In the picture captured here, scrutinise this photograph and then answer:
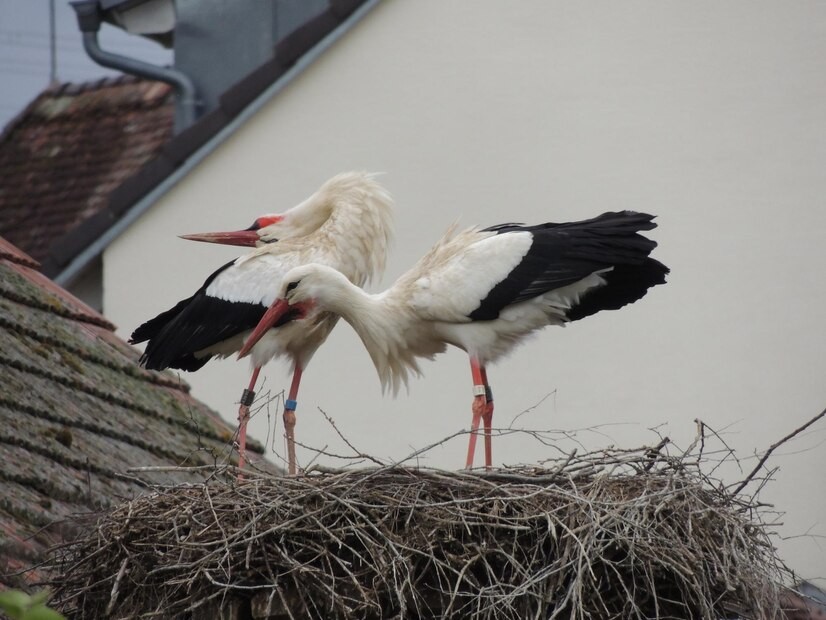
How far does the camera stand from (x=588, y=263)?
20.1ft

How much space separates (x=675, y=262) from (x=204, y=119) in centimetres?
331

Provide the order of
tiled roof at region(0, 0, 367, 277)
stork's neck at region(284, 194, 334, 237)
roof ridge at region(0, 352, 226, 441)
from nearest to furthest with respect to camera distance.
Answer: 1. roof ridge at region(0, 352, 226, 441)
2. stork's neck at region(284, 194, 334, 237)
3. tiled roof at region(0, 0, 367, 277)

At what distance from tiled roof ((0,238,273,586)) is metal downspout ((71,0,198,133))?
5.92m

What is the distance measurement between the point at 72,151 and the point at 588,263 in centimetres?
965

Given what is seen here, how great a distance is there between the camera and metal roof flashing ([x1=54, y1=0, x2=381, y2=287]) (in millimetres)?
11305

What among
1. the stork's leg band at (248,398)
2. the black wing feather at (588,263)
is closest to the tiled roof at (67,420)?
the stork's leg band at (248,398)

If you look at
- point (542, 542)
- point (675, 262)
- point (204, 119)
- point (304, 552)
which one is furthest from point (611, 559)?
point (204, 119)

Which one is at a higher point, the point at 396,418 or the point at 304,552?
the point at 304,552

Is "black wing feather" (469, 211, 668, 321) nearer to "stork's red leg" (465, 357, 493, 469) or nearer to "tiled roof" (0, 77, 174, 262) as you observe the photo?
"stork's red leg" (465, 357, 493, 469)

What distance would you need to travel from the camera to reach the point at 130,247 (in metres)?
11.9

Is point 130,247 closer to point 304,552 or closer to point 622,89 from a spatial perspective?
point 622,89

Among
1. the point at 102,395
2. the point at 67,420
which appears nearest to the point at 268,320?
the point at 102,395

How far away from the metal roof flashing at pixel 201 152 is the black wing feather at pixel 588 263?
16.9ft

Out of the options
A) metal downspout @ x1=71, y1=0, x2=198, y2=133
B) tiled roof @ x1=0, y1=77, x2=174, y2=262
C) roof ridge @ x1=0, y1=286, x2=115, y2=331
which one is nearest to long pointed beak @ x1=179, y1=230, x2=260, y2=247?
roof ridge @ x1=0, y1=286, x2=115, y2=331
